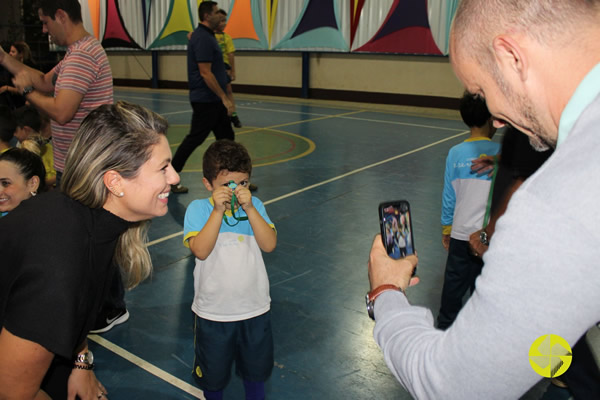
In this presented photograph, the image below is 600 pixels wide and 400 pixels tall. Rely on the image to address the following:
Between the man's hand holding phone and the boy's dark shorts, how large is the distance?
1176 millimetres

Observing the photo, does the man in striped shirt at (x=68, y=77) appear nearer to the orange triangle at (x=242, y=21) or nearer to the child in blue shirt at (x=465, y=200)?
the child in blue shirt at (x=465, y=200)

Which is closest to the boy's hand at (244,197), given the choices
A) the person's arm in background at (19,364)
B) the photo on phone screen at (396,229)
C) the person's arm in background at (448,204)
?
the photo on phone screen at (396,229)

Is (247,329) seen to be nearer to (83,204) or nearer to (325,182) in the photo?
(83,204)

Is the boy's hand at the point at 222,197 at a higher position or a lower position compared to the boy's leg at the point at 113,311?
higher

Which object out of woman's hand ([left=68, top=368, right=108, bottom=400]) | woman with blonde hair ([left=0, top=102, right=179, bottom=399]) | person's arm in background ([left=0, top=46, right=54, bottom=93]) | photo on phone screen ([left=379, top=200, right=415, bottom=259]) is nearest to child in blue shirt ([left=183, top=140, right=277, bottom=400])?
woman with blonde hair ([left=0, top=102, right=179, bottom=399])

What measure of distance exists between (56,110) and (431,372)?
2.99m

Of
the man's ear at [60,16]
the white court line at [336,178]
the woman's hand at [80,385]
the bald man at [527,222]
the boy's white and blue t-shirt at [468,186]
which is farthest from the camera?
the white court line at [336,178]

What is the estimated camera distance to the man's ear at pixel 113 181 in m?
1.69

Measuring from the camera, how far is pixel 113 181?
1709 mm

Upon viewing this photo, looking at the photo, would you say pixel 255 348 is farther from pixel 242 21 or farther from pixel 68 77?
pixel 242 21

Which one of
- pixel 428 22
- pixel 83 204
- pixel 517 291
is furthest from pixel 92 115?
pixel 428 22

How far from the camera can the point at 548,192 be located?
83cm

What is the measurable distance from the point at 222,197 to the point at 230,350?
0.77 metres

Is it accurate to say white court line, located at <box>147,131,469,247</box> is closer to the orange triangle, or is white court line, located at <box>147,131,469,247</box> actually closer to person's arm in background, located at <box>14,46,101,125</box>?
person's arm in background, located at <box>14,46,101,125</box>
